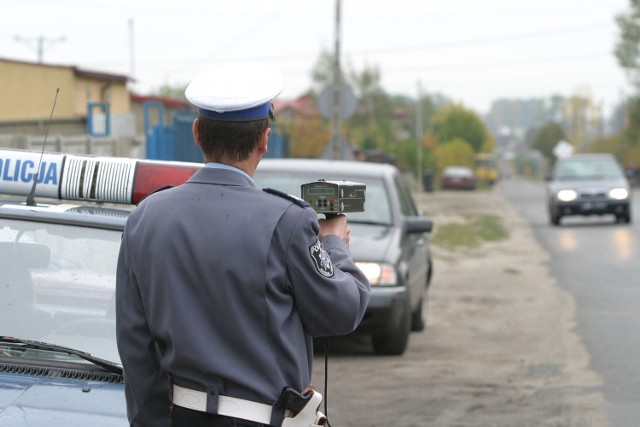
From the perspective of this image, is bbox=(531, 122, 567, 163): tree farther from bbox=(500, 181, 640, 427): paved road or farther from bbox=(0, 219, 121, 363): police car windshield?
bbox=(0, 219, 121, 363): police car windshield

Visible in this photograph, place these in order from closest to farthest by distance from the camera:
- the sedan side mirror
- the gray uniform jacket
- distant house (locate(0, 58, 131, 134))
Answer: the gray uniform jacket < the sedan side mirror < distant house (locate(0, 58, 131, 134))

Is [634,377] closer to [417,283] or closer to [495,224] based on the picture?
[417,283]

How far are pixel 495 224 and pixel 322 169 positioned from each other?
20.8 meters

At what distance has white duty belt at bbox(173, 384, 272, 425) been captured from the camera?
291cm

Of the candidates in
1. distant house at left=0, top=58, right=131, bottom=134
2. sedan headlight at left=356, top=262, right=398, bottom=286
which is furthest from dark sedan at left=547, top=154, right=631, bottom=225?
sedan headlight at left=356, top=262, right=398, bottom=286

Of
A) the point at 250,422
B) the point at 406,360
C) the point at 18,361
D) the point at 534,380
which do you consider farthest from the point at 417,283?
the point at 250,422

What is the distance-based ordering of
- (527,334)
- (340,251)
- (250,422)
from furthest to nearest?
(527,334) < (340,251) < (250,422)

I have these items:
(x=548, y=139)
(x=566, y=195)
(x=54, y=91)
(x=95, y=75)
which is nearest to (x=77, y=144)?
(x=566, y=195)

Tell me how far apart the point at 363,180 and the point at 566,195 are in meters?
17.2

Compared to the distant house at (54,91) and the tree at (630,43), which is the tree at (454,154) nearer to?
the tree at (630,43)

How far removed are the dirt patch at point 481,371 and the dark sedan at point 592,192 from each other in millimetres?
12041

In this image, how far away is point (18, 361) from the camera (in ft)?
12.6

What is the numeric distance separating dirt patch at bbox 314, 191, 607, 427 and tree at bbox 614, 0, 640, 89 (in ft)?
244

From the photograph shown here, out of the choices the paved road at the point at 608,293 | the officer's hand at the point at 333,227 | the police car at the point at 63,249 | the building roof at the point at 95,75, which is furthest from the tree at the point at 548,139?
the officer's hand at the point at 333,227
